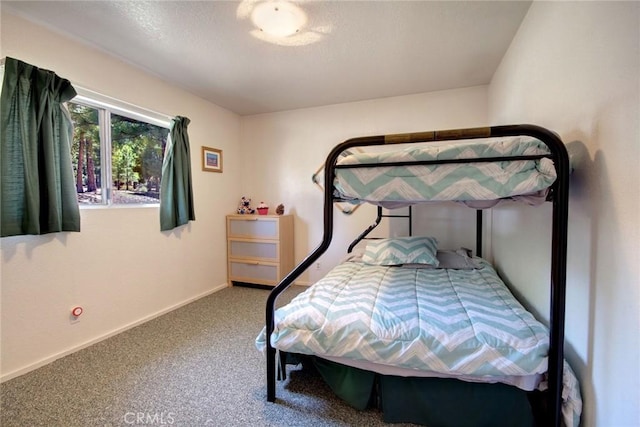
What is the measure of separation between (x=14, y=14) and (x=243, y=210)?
2461 mm

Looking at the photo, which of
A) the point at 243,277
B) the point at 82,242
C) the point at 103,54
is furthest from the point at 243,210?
the point at 103,54

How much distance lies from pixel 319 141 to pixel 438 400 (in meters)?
2.90

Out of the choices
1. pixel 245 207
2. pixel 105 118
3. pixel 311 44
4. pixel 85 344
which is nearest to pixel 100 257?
pixel 85 344

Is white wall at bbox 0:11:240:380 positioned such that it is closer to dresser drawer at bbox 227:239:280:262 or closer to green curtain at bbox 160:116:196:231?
green curtain at bbox 160:116:196:231

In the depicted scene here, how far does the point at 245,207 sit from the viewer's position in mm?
3717

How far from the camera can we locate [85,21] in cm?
182

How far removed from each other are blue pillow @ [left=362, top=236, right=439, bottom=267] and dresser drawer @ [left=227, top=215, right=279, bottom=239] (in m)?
1.24

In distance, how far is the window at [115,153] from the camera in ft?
7.02

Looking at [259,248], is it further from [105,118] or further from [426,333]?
[426,333]

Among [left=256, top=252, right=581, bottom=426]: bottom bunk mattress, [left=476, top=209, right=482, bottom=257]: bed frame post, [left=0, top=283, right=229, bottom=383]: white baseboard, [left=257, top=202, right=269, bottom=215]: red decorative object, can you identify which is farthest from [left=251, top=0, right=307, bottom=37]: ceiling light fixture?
[left=0, top=283, right=229, bottom=383]: white baseboard

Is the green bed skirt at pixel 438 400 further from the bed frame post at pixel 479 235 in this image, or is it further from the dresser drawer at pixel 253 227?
the dresser drawer at pixel 253 227

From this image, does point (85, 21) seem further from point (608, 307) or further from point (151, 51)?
point (608, 307)

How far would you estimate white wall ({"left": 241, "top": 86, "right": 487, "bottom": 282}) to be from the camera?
119 inches

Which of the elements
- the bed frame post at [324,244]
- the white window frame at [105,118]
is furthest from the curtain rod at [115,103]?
the bed frame post at [324,244]
